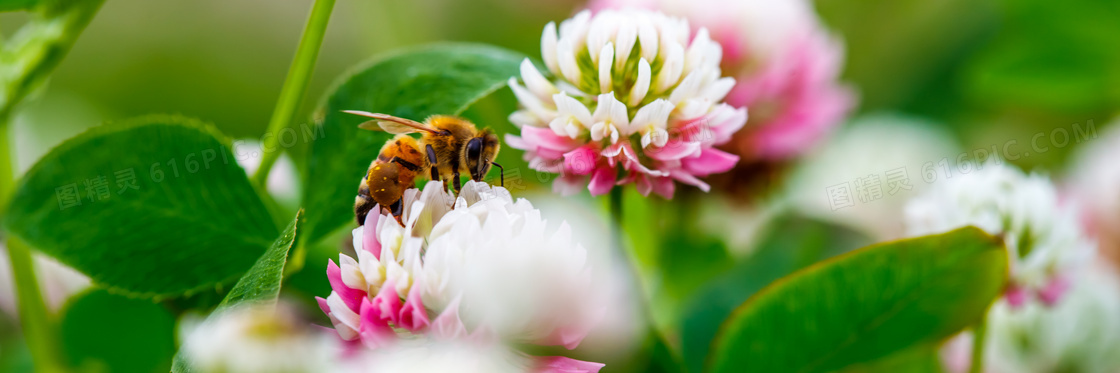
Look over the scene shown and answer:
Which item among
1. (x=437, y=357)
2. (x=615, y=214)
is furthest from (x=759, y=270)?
(x=437, y=357)

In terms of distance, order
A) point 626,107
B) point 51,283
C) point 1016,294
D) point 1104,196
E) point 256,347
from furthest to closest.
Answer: point 1104,196
point 51,283
point 1016,294
point 626,107
point 256,347

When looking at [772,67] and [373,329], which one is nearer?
[373,329]

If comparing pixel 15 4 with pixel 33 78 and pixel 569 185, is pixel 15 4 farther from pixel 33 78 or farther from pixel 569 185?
pixel 569 185

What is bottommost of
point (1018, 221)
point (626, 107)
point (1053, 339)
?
point (1053, 339)

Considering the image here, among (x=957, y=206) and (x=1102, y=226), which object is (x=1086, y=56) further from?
(x=957, y=206)

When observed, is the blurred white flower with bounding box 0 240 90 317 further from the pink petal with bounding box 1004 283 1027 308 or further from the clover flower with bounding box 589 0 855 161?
Answer: the pink petal with bounding box 1004 283 1027 308

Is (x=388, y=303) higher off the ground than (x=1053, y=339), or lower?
higher

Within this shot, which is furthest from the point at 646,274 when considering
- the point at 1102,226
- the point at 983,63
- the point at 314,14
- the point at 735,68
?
the point at 983,63
